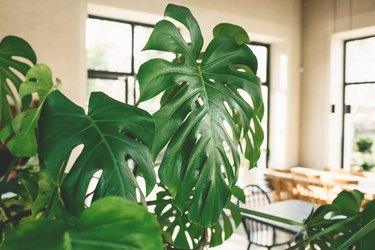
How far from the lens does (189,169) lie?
0.88m

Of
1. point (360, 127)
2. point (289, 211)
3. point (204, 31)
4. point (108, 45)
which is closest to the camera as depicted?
point (289, 211)

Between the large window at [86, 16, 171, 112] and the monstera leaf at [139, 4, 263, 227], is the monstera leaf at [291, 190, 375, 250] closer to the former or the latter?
the monstera leaf at [139, 4, 263, 227]

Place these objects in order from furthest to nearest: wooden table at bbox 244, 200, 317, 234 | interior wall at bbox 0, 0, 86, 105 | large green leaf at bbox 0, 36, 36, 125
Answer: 1. interior wall at bbox 0, 0, 86, 105
2. wooden table at bbox 244, 200, 317, 234
3. large green leaf at bbox 0, 36, 36, 125

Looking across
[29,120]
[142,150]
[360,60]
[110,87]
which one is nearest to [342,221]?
[142,150]

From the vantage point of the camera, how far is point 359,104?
6.54 m

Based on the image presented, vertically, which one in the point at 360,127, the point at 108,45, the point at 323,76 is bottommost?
the point at 360,127

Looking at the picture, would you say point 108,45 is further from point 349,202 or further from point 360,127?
point 349,202

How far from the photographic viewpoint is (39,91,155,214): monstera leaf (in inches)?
25.4

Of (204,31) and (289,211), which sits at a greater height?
(204,31)

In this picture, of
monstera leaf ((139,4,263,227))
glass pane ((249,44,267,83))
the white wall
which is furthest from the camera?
glass pane ((249,44,267,83))

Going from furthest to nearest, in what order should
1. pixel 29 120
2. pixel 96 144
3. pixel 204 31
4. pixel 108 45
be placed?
pixel 204 31 → pixel 108 45 → pixel 29 120 → pixel 96 144

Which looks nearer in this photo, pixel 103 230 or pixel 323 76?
pixel 103 230

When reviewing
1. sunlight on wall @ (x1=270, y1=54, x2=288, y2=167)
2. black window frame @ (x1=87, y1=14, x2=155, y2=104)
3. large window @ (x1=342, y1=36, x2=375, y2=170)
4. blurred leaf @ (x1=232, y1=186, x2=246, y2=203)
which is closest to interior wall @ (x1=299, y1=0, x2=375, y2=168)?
large window @ (x1=342, y1=36, x2=375, y2=170)

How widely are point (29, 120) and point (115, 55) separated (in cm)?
451
